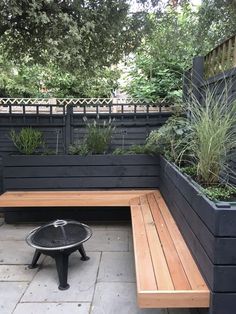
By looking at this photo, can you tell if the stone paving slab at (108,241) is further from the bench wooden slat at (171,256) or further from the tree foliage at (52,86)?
the tree foliage at (52,86)

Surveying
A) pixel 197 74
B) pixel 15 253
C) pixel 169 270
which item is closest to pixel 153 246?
pixel 169 270

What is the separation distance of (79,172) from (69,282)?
64.2 inches

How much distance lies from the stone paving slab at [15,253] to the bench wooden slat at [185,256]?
1.32 m

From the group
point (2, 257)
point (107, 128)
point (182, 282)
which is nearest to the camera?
point (182, 282)

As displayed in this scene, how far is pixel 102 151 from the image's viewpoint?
4.09 metres

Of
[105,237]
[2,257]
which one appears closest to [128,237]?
[105,237]

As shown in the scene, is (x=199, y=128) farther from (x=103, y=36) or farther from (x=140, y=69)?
(x=140, y=69)

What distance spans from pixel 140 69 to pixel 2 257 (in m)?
6.90

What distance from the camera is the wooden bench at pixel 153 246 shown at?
63.7 inches

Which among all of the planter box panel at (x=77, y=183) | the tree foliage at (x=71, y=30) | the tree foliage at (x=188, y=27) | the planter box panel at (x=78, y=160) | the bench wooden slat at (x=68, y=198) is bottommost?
the bench wooden slat at (x=68, y=198)

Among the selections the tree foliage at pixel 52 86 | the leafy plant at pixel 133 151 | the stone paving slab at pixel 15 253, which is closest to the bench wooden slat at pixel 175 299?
the stone paving slab at pixel 15 253

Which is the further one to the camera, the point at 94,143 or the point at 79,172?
the point at 94,143

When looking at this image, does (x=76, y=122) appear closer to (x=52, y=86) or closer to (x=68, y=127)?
(x=68, y=127)

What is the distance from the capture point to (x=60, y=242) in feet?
8.30
